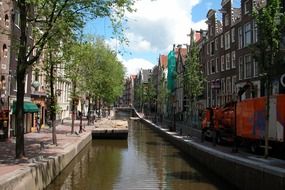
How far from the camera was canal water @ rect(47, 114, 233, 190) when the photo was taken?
20094 mm

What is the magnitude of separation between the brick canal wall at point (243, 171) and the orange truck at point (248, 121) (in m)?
2.90

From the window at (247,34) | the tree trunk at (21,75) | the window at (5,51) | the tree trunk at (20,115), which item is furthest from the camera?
the window at (247,34)

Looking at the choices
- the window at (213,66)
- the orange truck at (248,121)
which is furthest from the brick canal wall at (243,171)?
the window at (213,66)

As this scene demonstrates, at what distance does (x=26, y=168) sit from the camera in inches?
648

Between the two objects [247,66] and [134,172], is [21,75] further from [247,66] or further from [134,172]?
[247,66]

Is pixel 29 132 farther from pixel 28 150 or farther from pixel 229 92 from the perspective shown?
pixel 229 92

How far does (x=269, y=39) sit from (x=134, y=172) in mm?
A: 9905

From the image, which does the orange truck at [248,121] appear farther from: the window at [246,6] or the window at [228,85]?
the window at [228,85]

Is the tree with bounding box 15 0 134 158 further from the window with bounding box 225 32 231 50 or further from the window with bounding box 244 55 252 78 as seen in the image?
the window with bounding box 225 32 231 50

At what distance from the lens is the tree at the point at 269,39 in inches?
844

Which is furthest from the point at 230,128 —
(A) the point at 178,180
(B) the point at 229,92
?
(B) the point at 229,92

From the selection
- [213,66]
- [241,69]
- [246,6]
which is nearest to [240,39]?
[241,69]

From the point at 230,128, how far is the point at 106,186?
14.7 m

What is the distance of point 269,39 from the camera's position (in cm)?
2155
